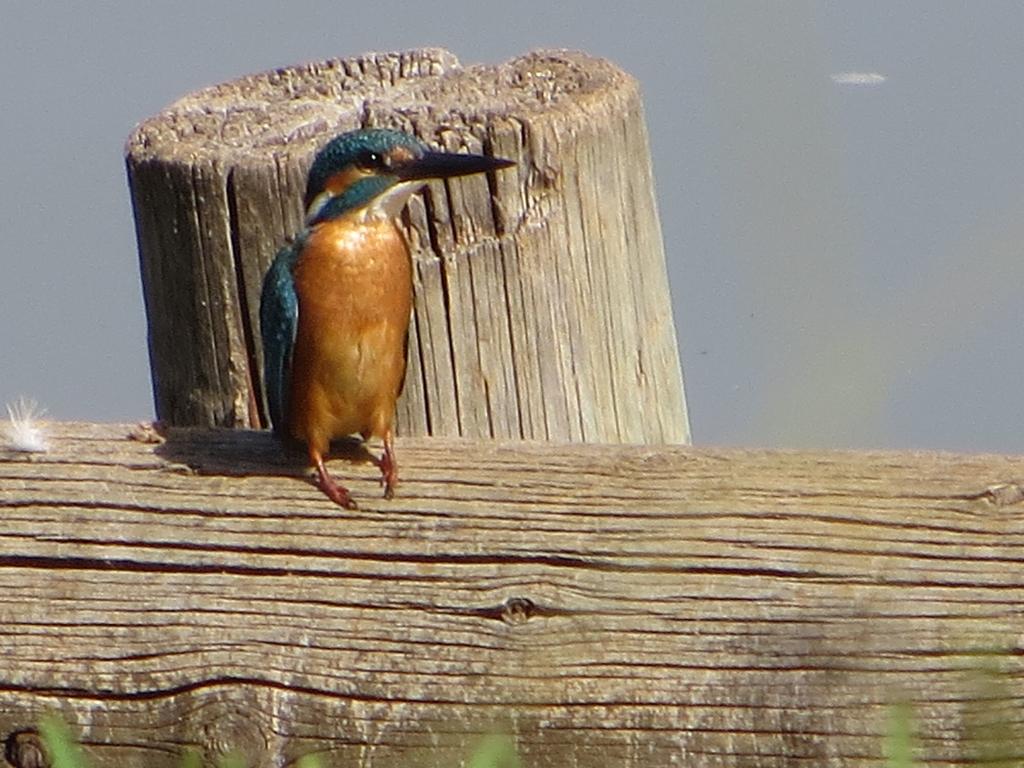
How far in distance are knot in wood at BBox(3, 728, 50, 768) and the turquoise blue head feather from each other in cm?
86

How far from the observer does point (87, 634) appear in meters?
2.34

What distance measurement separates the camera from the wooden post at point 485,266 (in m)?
3.02

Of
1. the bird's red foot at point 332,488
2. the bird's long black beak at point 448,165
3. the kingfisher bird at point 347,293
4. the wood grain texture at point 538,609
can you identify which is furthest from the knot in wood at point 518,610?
the bird's long black beak at point 448,165

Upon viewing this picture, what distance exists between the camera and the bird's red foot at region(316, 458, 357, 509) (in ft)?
7.93

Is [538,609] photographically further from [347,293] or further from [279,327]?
[347,293]

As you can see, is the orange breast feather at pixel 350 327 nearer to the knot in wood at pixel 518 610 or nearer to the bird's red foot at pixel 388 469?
the bird's red foot at pixel 388 469

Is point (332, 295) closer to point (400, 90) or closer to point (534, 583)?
point (400, 90)

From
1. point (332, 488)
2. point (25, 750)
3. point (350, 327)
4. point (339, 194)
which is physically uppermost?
point (339, 194)

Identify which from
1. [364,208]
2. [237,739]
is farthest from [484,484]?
[364,208]

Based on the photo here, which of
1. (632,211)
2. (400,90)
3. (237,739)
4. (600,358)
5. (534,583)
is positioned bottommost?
(237,739)

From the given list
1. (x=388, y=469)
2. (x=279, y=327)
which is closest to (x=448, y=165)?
(x=279, y=327)

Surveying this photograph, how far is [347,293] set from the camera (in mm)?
3551

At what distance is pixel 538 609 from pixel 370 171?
130cm

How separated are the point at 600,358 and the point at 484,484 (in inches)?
29.0
